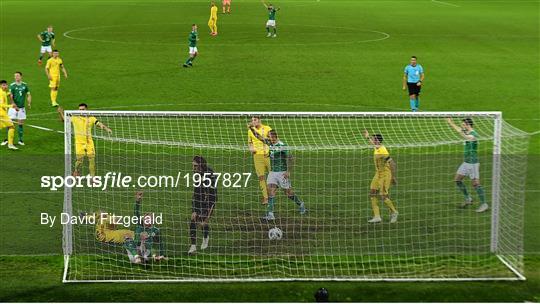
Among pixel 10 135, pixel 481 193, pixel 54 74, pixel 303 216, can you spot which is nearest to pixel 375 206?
pixel 303 216

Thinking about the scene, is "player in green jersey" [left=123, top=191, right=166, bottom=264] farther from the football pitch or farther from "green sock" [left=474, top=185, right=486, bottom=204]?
"green sock" [left=474, top=185, right=486, bottom=204]

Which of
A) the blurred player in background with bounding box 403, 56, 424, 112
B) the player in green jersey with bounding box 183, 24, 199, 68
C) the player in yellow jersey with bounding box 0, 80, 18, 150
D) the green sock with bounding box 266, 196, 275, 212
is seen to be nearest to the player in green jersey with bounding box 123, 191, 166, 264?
the green sock with bounding box 266, 196, 275, 212

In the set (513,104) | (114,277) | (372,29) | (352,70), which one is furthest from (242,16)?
(114,277)

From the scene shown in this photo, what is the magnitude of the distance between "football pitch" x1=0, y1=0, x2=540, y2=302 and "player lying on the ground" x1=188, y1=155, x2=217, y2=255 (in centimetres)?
70

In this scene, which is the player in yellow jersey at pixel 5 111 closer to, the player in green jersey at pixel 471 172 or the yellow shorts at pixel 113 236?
the yellow shorts at pixel 113 236

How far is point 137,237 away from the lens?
16234mm

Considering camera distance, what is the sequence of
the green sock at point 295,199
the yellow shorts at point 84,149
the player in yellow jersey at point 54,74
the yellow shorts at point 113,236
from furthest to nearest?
the player in yellow jersey at point 54,74 → the yellow shorts at point 84,149 → the green sock at point 295,199 → the yellow shorts at point 113,236

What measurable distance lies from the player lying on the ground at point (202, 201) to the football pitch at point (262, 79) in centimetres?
70

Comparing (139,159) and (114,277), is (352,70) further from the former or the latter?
(114,277)

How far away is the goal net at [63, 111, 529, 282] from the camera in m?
16.1

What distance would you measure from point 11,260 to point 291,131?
36.9 ft

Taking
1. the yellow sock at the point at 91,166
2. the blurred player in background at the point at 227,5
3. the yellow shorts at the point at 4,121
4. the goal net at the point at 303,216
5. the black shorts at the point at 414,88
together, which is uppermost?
the blurred player in background at the point at 227,5

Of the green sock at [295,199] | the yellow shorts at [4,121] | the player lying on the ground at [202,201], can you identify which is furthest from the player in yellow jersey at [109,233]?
the yellow shorts at [4,121]

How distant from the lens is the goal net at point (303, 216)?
16094mm
